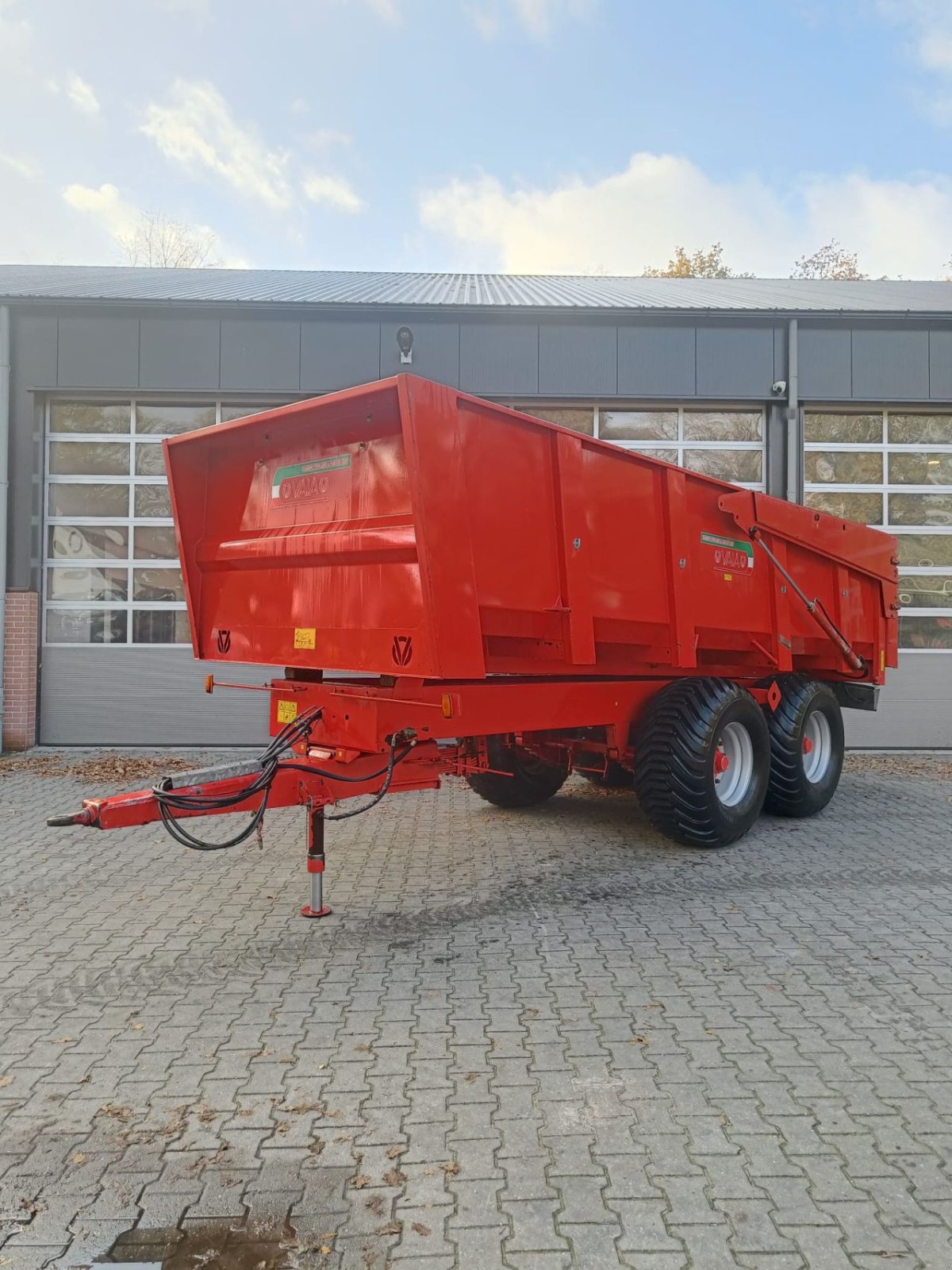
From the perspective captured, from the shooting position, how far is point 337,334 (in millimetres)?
10867

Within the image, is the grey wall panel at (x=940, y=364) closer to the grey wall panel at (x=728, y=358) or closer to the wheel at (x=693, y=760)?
the grey wall panel at (x=728, y=358)

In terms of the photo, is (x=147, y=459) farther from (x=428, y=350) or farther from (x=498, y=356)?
(x=498, y=356)

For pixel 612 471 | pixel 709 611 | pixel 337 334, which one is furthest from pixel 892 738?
pixel 337 334

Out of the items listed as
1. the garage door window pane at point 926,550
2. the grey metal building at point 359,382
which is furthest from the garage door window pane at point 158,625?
the garage door window pane at point 926,550

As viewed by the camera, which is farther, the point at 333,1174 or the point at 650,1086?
the point at 650,1086

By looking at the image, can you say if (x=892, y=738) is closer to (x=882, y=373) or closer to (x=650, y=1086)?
(x=882, y=373)

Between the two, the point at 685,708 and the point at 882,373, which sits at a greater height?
the point at 882,373

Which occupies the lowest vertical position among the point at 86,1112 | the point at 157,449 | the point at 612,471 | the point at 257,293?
the point at 86,1112

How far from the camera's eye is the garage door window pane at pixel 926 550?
11.6 metres

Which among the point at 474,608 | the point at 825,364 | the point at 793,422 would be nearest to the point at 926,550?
the point at 793,422

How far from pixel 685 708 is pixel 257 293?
8711 millimetres

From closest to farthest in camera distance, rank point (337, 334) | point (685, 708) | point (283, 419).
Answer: point (283, 419) → point (685, 708) → point (337, 334)

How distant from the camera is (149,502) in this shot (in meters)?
11.3

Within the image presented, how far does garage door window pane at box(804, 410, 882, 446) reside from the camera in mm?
11602
